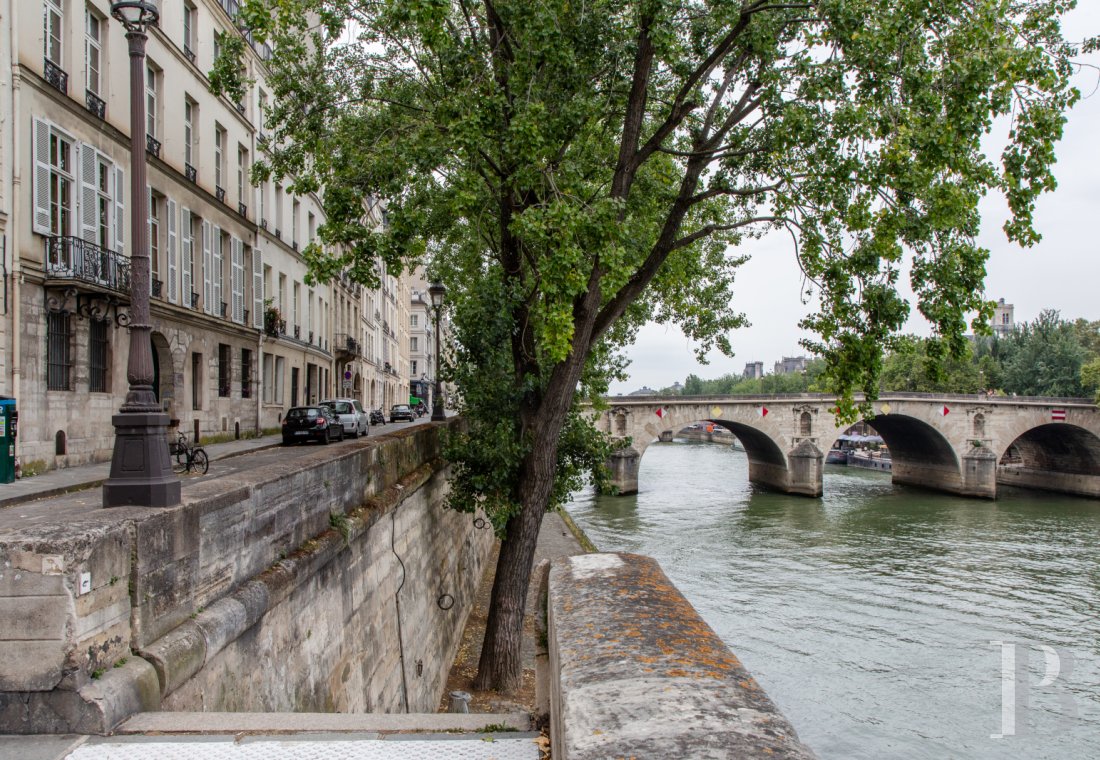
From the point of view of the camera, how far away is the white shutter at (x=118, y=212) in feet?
53.5

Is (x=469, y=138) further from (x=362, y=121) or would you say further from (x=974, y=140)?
(x=974, y=140)

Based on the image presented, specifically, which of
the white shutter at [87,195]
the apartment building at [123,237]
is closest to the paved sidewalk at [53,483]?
the apartment building at [123,237]

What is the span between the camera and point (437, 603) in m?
13.8

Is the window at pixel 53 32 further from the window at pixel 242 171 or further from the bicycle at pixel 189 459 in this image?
the window at pixel 242 171

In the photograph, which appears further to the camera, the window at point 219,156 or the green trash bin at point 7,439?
the window at point 219,156

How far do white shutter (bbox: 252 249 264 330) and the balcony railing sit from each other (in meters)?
8.88

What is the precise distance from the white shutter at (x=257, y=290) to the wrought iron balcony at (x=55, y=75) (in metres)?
10.9

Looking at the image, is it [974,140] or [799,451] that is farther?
[799,451]

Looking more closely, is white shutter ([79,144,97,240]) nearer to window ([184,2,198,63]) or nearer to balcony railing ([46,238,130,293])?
balcony railing ([46,238,130,293])

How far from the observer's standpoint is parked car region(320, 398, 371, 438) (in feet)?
79.6

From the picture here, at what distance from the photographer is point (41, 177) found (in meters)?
13.8

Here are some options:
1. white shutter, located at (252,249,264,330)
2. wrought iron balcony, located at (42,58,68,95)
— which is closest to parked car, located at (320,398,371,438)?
white shutter, located at (252,249,264,330)

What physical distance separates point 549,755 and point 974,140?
806cm

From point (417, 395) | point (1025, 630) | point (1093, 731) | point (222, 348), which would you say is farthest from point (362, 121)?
point (417, 395)
